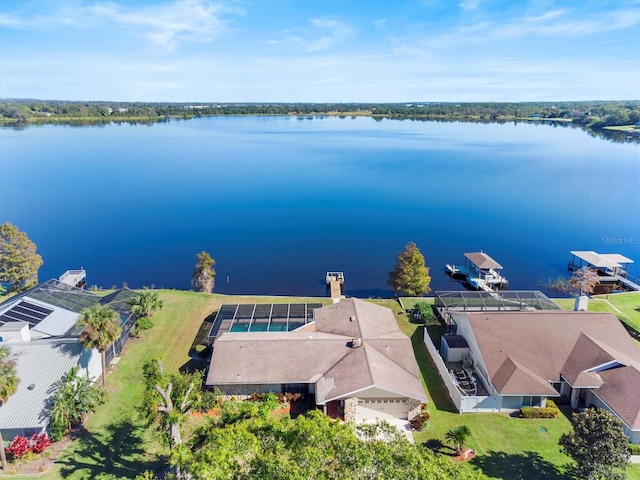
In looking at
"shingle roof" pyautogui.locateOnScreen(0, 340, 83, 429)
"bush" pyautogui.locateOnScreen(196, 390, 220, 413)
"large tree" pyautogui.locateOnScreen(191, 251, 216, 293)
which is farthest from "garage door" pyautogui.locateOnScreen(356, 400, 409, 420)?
"large tree" pyautogui.locateOnScreen(191, 251, 216, 293)

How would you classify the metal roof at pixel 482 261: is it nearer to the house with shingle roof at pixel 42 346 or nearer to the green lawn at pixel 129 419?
the green lawn at pixel 129 419

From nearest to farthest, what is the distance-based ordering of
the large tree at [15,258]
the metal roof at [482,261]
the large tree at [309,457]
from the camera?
the large tree at [309,457] → the large tree at [15,258] → the metal roof at [482,261]

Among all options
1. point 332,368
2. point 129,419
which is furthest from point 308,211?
point 129,419

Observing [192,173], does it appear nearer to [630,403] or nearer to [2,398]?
[2,398]

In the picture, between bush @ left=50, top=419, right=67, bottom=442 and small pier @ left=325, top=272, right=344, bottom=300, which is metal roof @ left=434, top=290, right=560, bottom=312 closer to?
small pier @ left=325, top=272, right=344, bottom=300

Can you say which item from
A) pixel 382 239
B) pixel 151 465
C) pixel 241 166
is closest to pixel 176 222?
pixel 382 239

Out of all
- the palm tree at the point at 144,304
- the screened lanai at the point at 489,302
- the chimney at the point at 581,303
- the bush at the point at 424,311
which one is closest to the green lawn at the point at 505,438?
the bush at the point at 424,311
